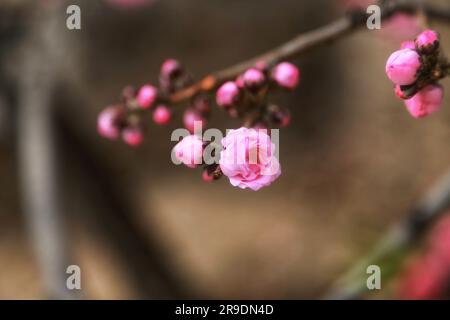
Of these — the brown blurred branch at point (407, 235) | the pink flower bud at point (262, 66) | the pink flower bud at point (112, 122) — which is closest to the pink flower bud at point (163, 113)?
the pink flower bud at point (112, 122)

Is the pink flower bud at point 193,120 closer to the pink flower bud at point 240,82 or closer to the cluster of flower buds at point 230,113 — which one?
the cluster of flower buds at point 230,113

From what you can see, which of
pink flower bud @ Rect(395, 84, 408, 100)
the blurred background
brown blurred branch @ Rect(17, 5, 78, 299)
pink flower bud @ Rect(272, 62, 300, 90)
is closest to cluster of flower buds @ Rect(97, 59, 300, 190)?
pink flower bud @ Rect(272, 62, 300, 90)

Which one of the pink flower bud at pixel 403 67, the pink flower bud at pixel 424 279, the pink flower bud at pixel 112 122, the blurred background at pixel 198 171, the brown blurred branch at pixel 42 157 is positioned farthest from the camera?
the blurred background at pixel 198 171

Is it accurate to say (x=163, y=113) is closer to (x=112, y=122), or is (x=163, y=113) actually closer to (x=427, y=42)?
(x=112, y=122)

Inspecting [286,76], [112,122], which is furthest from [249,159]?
[112,122]

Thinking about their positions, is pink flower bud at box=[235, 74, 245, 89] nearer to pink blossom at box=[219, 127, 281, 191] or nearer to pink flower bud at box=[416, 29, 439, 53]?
pink blossom at box=[219, 127, 281, 191]
